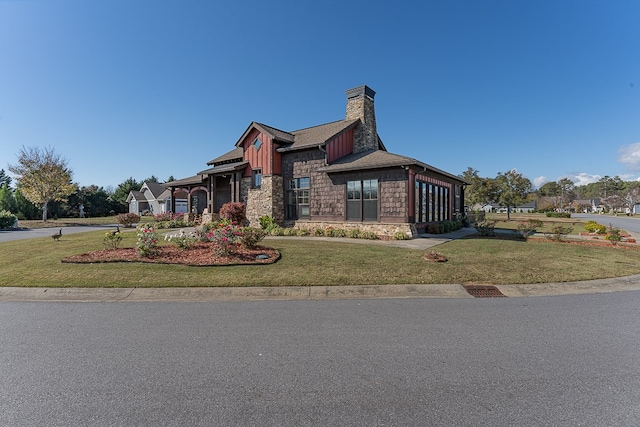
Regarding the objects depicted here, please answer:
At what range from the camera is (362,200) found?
16.5m

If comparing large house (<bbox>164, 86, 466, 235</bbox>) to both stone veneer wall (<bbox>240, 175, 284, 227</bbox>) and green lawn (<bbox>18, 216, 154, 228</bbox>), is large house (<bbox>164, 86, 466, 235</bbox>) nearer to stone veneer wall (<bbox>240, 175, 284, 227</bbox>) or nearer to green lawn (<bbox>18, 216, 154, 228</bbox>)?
stone veneer wall (<bbox>240, 175, 284, 227</bbox>)

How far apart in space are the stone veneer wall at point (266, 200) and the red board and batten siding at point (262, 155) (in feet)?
1.73

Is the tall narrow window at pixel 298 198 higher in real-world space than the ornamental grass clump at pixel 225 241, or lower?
higher

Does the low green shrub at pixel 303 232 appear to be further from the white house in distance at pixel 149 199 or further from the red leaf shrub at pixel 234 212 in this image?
the white house in distance at pixel 149 199

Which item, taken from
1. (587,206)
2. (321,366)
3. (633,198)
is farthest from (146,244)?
(587,206)

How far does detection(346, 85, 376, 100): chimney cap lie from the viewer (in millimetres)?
20094

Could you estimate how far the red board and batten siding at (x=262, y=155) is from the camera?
19.3m

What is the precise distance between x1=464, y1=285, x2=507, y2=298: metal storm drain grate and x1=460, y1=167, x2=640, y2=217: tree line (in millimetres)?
19123

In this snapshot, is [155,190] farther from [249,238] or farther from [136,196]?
[249,238]

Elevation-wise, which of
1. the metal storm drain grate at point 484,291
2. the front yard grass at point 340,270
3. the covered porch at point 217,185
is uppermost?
the covered porch at point 217,185

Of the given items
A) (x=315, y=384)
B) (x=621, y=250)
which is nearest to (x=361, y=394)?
(x=315, y=384)

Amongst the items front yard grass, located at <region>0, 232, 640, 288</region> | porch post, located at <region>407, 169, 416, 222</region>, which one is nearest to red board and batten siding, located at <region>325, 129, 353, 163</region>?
porch post, located at <region>407, 169, 416, 222</region>

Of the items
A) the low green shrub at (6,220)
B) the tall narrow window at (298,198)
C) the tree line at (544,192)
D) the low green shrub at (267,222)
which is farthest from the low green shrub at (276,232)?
the low green shrub at (6,220)

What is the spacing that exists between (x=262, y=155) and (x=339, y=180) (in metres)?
5.81
